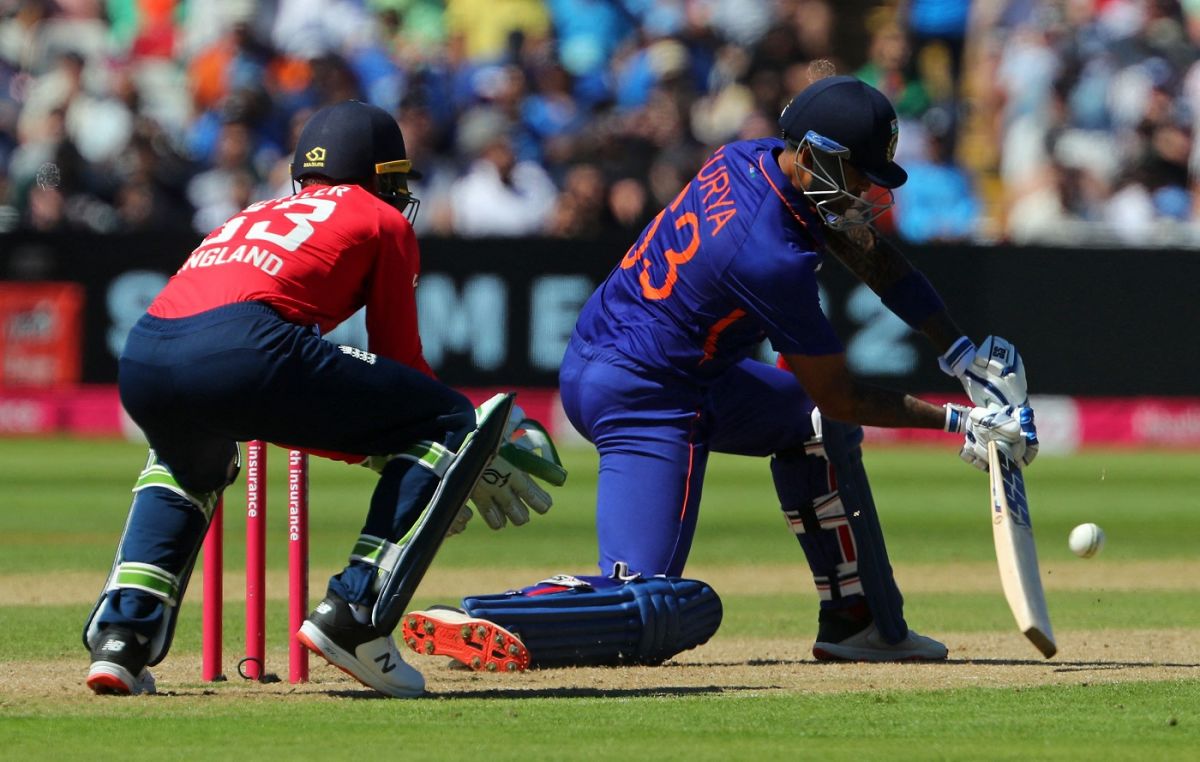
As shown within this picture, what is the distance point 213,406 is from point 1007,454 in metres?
2.40

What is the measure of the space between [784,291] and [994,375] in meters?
0.69

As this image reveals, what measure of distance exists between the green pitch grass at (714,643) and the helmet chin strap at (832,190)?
141cm

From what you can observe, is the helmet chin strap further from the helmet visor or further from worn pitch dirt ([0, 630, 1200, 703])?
worn pitch dirt ([0, 630, 1200, 703])

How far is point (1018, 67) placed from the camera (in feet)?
56.7

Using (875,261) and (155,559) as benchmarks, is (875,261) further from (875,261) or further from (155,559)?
(155,559)

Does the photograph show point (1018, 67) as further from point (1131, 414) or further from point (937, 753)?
point (937, 753)

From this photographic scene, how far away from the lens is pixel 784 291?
241 inches

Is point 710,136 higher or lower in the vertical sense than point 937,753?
higher

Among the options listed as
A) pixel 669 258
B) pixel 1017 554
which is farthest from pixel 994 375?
pixel 669 258

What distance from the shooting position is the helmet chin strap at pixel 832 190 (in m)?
6.09

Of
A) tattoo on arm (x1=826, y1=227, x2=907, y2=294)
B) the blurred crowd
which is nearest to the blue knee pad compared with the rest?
tattoo on arm (x1=826, y1=227, x2=907, y2=294)

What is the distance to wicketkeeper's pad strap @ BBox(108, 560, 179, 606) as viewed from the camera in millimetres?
5375

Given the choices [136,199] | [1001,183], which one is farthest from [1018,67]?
[136,199]

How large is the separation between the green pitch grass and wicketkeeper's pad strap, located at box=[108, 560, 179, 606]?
0.95ft
